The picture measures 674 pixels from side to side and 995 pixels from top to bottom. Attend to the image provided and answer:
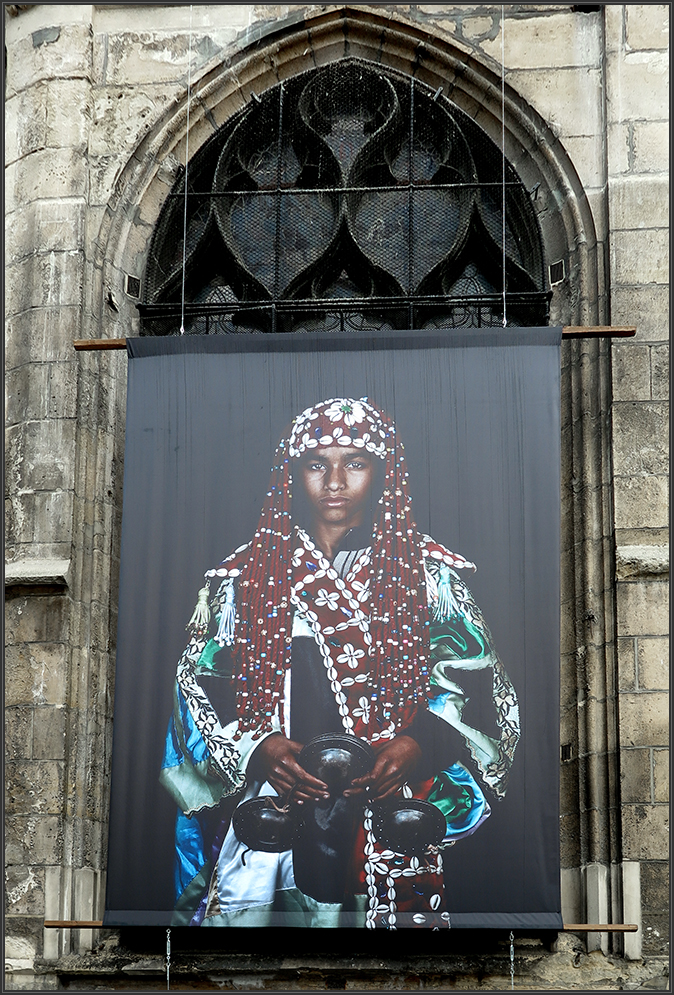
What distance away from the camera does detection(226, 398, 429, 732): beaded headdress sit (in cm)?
646

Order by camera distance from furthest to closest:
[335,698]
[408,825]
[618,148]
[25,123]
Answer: [25,123]
[618,148]
[335,698]
[408,825]

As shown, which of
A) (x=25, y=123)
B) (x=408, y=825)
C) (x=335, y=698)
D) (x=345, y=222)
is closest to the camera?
(x=408, y=825)

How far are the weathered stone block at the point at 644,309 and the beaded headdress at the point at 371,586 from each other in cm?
138

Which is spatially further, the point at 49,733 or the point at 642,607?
the point at 49,733

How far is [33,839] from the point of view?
664 cm

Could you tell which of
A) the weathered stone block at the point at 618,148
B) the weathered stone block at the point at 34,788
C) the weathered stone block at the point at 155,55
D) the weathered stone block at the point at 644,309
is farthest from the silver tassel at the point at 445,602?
the weathered stone block at the point at 155,55

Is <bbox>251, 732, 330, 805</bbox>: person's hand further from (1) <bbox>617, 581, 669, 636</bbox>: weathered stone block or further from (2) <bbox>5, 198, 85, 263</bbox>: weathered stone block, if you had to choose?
(2) <bbox>5, 198, 85, 263</bbox>: weathered stone block

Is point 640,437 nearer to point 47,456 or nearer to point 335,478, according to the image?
point 335,478

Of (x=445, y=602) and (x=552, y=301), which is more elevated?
(x=552, y=301)

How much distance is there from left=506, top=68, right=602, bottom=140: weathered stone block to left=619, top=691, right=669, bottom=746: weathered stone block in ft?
10.4

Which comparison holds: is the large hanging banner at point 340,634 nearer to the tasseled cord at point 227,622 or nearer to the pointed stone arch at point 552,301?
the tasseled cord at point 227,622

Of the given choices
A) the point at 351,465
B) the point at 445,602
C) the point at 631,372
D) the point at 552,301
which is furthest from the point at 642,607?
the point at 552,301

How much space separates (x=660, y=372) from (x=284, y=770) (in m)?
2.82

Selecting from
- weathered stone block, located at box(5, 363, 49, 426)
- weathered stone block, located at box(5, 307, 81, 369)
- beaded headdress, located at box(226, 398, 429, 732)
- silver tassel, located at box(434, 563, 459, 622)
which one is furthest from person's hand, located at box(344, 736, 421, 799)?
weathered stone block, located at box(5, 307, 81, 369)
